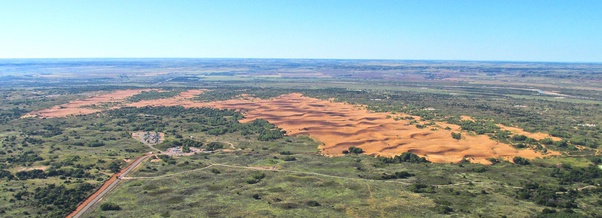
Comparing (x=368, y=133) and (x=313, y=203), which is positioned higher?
(x=313, y=203)

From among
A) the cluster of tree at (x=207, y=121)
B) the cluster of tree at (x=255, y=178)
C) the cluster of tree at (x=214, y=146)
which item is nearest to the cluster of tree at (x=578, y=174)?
the cluster of tree at (x=255, y=178)

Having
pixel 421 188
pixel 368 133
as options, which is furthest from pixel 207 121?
pixel 421 188

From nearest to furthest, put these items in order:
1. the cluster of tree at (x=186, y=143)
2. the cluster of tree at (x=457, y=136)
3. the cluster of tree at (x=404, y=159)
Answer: the cluster of tree at (x=404, y=159)
the cluster of tree at (x=186, y=143)
the cluster of tree at (x=457, y=136)

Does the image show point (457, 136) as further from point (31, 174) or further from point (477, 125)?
point (31, 174)

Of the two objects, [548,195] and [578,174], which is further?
[578,174]

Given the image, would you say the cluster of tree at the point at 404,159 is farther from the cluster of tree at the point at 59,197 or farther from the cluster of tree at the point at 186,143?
the cluster of tree at the point at 59,197

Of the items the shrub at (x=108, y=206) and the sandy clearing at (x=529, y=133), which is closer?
the shrub at (x=108, y=206)

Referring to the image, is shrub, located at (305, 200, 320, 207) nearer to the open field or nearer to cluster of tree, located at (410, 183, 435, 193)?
the open field

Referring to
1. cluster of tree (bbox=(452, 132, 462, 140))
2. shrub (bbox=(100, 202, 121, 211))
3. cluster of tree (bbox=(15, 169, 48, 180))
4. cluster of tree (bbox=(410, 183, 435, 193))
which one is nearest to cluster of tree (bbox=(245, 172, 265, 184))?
shrub (bbox=(100, 202, 121, 211))

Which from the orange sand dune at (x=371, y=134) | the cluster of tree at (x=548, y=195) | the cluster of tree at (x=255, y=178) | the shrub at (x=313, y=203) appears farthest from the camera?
the orange sand dune at (x=371, y=134)
